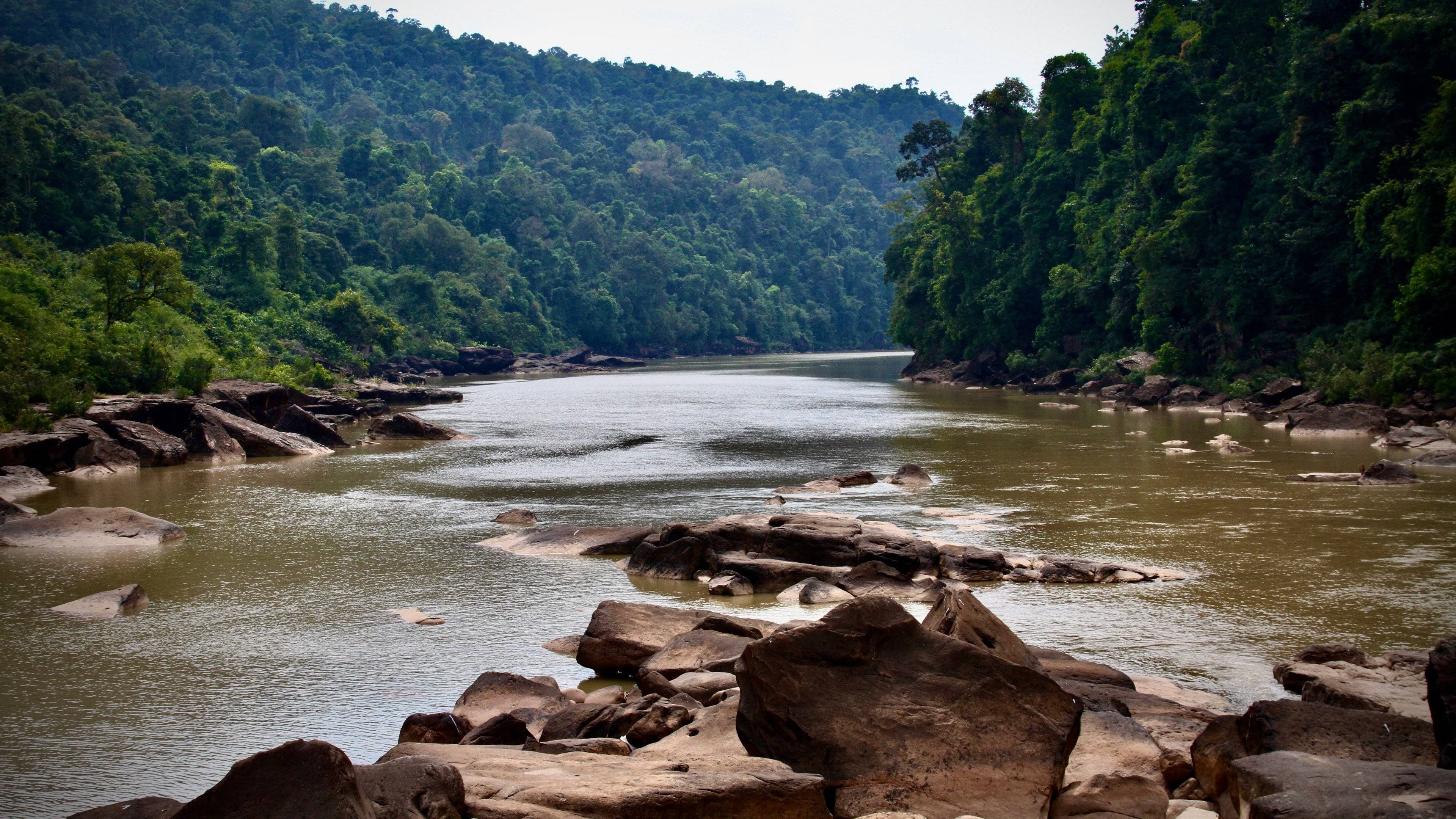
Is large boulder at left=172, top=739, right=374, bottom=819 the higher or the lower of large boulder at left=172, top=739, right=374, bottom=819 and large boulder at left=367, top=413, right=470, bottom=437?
the higher

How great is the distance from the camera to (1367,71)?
119ft

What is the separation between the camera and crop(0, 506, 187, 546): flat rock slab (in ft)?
56.8

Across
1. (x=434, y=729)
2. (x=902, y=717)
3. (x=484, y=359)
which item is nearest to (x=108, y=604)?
(x=434, y=729)

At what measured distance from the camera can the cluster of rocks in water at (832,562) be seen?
14.4 metres

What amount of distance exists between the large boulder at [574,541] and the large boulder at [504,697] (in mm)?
6660

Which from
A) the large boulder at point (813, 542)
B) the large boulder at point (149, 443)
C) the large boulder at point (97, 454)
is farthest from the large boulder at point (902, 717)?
the large boulder at point (149, 443)

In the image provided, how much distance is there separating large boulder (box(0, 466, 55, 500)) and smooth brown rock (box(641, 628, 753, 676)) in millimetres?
17867

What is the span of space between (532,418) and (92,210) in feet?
103

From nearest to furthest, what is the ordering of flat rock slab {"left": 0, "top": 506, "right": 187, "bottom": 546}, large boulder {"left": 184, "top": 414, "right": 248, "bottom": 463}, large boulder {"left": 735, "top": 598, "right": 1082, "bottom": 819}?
large boulder {"left": 735, "top": 598, "right": 1082, "bottom": 819} → flat rock slab {"left": 0, "top": 506, "right": 187, "bottom": 546} → large boulder {"left": 184, "top": 414, "right": 248, "bottom": 463}

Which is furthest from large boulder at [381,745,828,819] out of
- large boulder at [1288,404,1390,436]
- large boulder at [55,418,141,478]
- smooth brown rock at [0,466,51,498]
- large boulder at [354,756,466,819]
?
large boulder at [1288,404,1390,436]

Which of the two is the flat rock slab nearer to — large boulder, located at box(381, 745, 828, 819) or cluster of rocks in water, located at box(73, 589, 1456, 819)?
cluster of rocks in water, located at box(73, 589, 1456, 819)

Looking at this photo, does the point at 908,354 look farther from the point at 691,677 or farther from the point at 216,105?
the point at 691,677

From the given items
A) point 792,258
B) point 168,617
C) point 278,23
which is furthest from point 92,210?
point 278,23

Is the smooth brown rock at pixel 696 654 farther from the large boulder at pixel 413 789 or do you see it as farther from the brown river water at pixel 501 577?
the large boulder at pixel 413 789
